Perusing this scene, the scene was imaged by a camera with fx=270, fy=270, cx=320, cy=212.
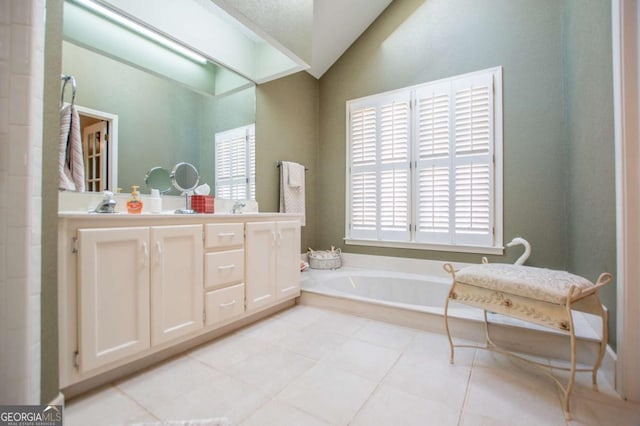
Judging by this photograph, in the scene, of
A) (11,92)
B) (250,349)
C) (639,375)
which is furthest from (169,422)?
(639,375)

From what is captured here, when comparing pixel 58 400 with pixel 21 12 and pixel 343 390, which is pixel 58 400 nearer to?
pixel 343 390

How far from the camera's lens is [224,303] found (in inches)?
71.0

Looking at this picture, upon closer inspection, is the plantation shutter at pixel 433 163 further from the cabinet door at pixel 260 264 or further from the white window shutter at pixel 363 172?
the cabinet door at pixel 260 264

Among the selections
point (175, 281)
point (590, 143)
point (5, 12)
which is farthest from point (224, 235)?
point (590, 143)

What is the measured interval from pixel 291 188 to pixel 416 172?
1376 mm

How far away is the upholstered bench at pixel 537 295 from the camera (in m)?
1.21

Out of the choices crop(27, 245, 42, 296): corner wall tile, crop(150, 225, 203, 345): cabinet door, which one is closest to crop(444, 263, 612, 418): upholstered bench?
crop(150, 225, 203, 345): cabinet door

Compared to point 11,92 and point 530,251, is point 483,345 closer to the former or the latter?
point 530,251

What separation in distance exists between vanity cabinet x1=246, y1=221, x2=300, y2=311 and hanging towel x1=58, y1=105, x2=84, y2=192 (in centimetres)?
101

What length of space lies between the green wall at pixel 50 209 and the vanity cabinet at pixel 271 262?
104cm

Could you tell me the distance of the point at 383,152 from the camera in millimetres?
3074

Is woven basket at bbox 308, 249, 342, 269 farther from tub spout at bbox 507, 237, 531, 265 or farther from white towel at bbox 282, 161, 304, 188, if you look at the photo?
tub spout at bbox 507, 237, 531, 265

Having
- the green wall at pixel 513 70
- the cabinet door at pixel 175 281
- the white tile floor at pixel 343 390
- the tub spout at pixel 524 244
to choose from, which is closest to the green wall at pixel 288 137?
the green wall at pixel 513 70

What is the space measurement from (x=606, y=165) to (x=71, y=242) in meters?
2.75
